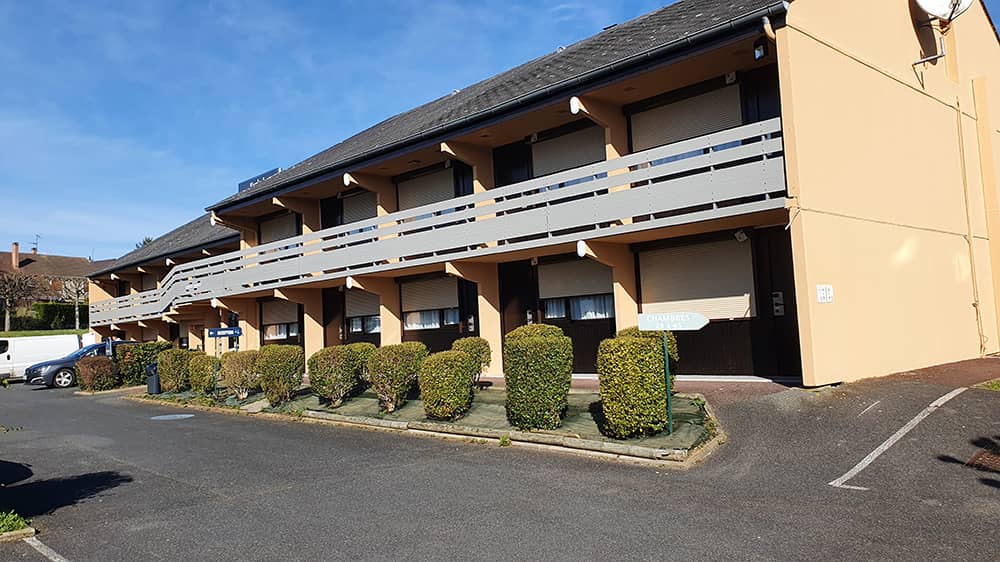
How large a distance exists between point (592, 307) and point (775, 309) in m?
4.22

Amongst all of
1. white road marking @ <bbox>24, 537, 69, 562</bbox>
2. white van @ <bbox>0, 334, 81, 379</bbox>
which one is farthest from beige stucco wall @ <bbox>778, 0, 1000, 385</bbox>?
white van @ <bbox>0, 334, 81, 379</bbox>

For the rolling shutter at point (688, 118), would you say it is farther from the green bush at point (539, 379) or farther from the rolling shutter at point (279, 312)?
the rolling shutter at point (279, 312)

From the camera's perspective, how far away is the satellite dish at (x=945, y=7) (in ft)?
49.2

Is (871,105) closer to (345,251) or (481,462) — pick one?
(481,462)

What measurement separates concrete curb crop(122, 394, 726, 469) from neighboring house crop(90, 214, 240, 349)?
54.1 ft

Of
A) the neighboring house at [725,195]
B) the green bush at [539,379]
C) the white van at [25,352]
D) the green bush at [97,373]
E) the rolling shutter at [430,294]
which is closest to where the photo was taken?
the green bush at [539,379]

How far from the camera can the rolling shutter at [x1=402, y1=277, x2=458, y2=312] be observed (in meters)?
18.8

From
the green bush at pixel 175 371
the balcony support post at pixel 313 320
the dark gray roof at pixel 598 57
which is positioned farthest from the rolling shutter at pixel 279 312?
the dark gray roof at pixel 598 57


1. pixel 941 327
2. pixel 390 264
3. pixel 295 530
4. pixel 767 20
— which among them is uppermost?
pixel 767 20

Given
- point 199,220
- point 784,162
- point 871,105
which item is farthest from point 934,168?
point 199,220

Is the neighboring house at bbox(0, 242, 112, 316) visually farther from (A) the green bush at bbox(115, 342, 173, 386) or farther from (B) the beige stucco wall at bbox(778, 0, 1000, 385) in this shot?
(B) the beige stucco wall at bbox(778, 0, 1000, 385)

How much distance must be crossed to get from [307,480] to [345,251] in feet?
37.0

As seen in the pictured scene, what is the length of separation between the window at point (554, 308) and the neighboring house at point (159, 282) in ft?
50.6

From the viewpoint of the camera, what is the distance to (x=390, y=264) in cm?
1786
